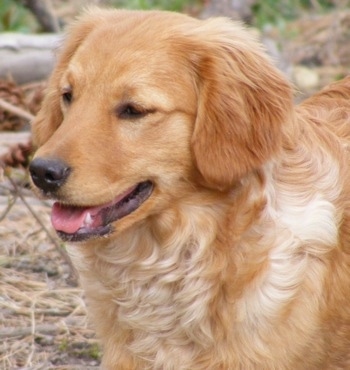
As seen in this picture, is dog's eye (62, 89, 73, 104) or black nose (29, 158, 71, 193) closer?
black nose (29, 158, 71, 193)

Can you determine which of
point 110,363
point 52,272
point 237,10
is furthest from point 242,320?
point 237,10

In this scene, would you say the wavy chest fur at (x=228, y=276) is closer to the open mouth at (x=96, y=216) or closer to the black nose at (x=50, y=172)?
the open mouth at (x=96, y=216)

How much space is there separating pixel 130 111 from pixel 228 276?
825 millimetres

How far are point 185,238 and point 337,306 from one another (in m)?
0.77

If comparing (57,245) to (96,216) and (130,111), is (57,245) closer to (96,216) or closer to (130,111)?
(96,216)

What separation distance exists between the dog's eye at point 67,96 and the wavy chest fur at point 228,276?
0.64m

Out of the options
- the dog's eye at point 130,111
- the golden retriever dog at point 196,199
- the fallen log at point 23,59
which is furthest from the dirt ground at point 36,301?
the fallen log at point 23,59

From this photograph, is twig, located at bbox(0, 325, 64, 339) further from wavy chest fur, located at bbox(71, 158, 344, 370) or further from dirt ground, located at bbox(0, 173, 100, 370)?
wavy chest fur, located at bbox(71, 158, 344, 370)

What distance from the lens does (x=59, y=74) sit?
5062mm

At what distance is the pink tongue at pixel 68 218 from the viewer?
4.48 m

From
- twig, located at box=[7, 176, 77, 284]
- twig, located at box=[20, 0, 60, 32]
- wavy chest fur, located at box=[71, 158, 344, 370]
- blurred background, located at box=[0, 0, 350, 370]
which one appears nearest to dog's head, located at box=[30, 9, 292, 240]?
wavy chest fur, located at box=[71, 158, 344, 370]

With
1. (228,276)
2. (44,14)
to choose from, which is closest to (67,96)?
(228,276)

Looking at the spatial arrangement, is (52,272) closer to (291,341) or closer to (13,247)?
(13,247)

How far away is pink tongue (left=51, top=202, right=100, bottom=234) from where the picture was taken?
176 inches
